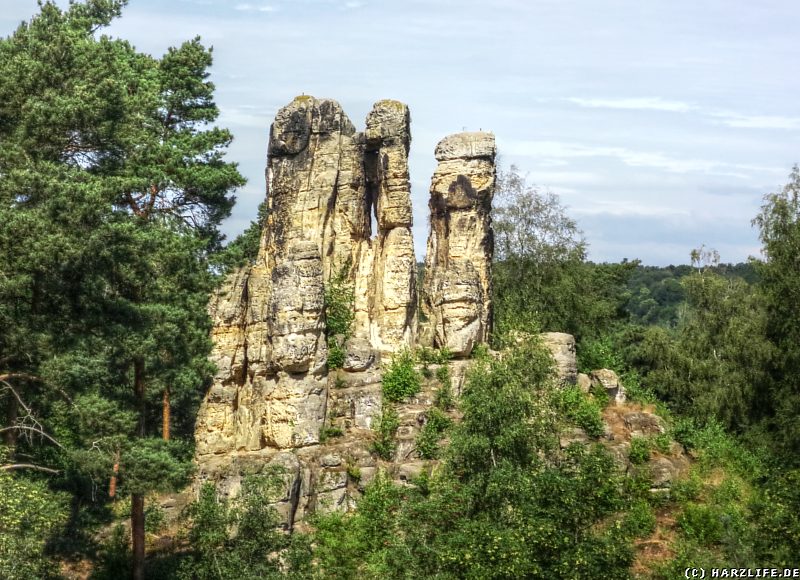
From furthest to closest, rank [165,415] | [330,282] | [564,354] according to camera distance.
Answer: [564,354] → [330,282] → [165,415]

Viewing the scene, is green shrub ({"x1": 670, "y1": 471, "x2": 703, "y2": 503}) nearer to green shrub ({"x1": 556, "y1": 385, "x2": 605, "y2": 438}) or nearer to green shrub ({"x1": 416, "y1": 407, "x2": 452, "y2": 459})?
green shrub ({"x1": 556, "y1": 385, "x2": 605, "y2": 438})

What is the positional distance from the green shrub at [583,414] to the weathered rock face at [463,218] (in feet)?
12.2

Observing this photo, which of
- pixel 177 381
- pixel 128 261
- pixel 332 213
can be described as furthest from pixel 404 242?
pixel 128 261

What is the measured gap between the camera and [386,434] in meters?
36.7

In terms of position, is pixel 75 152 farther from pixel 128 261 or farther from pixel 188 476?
pixel 188 476

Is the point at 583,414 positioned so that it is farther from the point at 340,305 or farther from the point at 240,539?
the point at 240,539

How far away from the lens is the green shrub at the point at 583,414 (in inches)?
1517

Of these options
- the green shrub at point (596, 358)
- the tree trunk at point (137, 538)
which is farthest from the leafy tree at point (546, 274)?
the tree trunk at point (137, 538)

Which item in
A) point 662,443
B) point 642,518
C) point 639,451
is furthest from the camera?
point 662,443

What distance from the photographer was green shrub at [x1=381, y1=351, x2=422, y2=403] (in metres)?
37.8

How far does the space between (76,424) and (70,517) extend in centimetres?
358

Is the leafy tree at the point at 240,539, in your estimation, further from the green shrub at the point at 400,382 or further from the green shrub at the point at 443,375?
the green shrub at the point at 443,375

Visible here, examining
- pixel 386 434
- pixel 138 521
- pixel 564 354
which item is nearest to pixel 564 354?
pixel 564 354

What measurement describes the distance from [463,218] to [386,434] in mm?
8751
